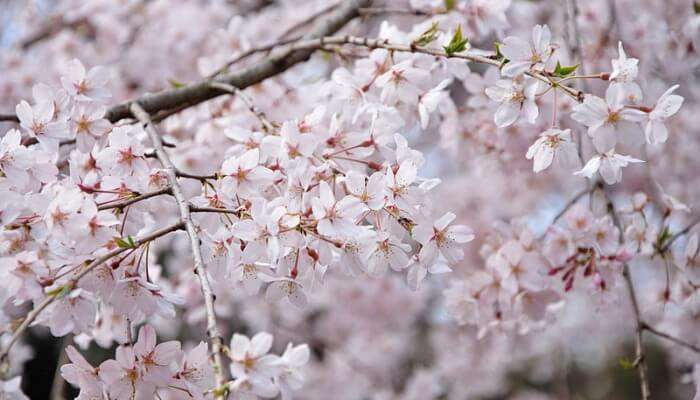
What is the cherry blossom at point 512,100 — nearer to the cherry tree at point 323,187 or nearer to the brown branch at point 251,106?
the cherry tree at point 323,187

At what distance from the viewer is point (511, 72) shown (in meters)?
1.18

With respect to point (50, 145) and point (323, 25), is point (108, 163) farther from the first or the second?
point (323, 25)

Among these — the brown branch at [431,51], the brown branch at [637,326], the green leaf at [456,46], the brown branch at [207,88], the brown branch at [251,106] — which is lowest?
the brown branch at [637,326]

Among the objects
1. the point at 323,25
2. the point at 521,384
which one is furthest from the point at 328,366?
the point at 521,384

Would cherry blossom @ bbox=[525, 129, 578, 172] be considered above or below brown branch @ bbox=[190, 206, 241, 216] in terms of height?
below

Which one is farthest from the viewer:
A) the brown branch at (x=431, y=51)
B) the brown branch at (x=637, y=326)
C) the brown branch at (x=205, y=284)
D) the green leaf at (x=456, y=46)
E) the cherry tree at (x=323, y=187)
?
the brown branch at (x=637, y=326)

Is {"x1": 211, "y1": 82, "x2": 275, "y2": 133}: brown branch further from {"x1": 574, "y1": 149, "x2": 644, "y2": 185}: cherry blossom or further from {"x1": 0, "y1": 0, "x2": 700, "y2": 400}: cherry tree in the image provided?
{"x1": 574, "y1": 149, "x2": 644, "y2": 185}: cherry blossom

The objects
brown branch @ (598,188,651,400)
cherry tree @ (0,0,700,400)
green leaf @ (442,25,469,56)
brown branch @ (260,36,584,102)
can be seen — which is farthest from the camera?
brown branch @ (598,188,651,400)

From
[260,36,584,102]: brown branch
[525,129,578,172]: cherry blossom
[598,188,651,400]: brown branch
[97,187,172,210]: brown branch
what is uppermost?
[260,36,584,102]: brown branch

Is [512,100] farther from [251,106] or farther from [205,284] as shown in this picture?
[205,284]

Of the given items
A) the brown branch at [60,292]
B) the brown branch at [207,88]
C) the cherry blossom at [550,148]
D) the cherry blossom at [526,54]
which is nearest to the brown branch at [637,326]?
the cherry blossom at [550,148]

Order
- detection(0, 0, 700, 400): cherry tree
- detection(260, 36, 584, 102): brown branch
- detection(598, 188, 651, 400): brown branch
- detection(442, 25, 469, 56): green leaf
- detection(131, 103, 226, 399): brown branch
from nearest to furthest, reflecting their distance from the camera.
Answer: detection(131, 103, 226, 399): brown branch, detection(0, 0, 700, 400): cherry tree, detection(260, 36, 584, 102): brown branch, detection(442, 25, 469, 56): green leaf, detection(598, 188, 651, 400): brown branch

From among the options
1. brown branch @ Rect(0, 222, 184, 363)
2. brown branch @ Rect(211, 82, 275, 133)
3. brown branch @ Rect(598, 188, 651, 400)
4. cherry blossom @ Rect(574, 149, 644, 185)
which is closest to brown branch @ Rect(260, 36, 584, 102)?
cherry blossom @ Rect(574, 149, 644, 185)

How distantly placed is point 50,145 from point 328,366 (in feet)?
10.8
